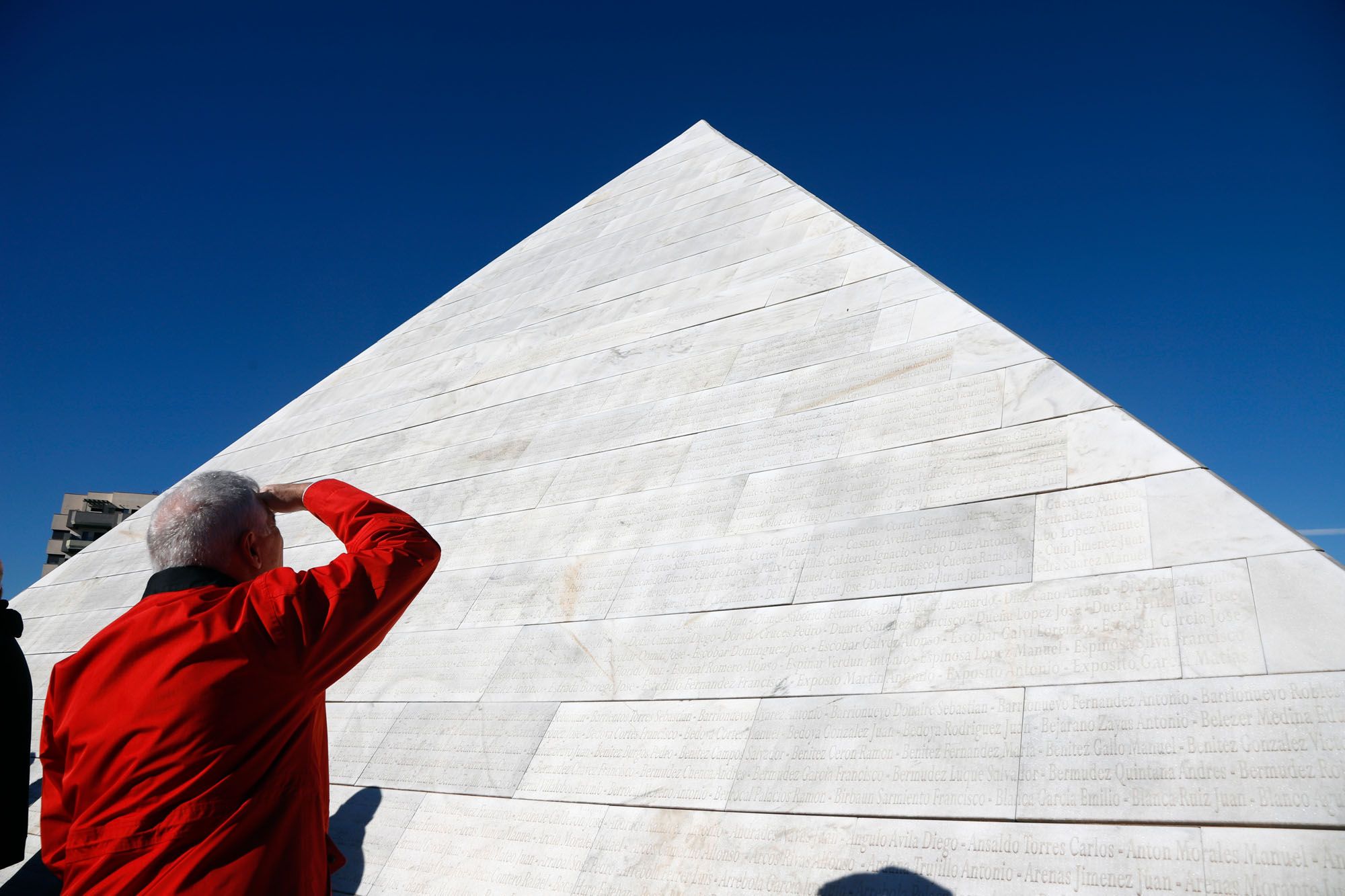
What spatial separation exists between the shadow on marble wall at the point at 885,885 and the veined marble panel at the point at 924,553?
94 centimetres

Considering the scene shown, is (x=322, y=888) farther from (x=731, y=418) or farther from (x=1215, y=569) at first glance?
(x=731, y=418)

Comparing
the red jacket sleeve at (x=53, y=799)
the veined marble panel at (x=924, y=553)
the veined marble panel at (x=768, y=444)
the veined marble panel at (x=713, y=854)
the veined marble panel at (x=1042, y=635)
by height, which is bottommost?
the veined marble panel at (x=768, y=444)

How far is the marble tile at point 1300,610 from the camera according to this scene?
2.02 metres

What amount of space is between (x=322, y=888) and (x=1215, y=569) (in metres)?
2.24

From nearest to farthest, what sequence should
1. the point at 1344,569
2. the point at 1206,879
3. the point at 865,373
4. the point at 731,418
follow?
the point at 1206,879, the point at 1344,569, the point at 865,373, the point at 731,418

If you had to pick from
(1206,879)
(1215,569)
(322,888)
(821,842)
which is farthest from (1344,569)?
(322,888)

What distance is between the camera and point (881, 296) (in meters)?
4.29

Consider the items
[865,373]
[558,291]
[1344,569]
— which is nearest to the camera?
[1344,569]

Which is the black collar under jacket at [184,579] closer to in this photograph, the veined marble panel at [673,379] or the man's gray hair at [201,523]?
the man's gray hair at [201,523]

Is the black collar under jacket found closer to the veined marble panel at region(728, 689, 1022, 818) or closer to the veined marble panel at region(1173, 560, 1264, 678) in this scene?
the veined marble panel at region(728, 689, 1022, 818)

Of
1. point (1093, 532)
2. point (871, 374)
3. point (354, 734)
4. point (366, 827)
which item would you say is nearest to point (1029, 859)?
point (1093, 532)

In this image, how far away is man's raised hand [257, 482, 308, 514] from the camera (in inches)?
74.7

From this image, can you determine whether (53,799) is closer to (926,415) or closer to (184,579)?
(184,579)

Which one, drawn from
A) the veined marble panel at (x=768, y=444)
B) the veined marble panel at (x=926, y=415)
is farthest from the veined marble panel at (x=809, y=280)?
the veined marble panel at (x=926, y=415)
